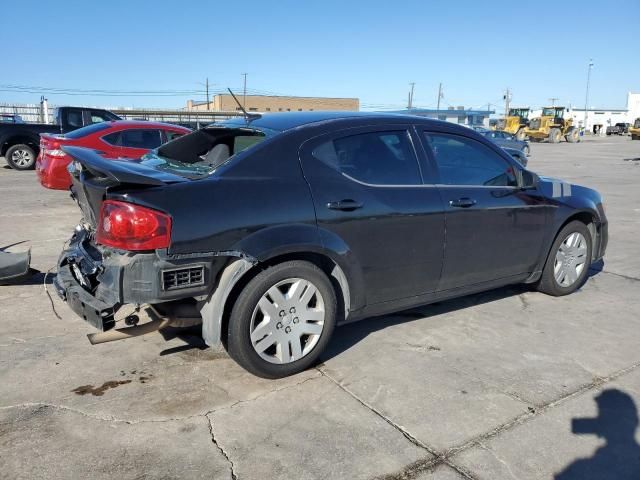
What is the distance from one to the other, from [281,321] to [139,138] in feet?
25.0

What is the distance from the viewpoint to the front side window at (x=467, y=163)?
404 cm

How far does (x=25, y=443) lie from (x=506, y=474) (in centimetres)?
237

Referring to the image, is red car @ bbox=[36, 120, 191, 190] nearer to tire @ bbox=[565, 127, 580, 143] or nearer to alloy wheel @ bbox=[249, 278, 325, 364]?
alloy wheel @ bbox=[249, 278, 325, 364]

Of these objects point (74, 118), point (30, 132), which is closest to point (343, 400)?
point (74, 118)

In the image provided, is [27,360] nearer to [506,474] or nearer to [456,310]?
[506,474]

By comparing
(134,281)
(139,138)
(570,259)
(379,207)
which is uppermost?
(139,138)

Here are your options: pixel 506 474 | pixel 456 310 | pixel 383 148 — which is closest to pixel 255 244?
pixel 383 148

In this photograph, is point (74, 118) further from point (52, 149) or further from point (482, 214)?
point (482, 214)

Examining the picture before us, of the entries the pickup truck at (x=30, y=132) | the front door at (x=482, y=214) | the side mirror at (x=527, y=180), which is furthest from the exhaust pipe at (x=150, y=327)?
the pickup truck at (x=30, y=132)

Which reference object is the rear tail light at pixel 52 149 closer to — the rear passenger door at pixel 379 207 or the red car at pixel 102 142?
the red car at pixel 102 142

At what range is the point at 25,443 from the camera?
2684mm

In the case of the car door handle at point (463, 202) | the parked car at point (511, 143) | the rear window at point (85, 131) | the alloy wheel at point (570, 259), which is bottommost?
the alloy wheel at point (570, 259)

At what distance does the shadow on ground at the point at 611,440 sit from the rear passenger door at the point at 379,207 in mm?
1364

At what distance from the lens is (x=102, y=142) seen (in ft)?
31.2
